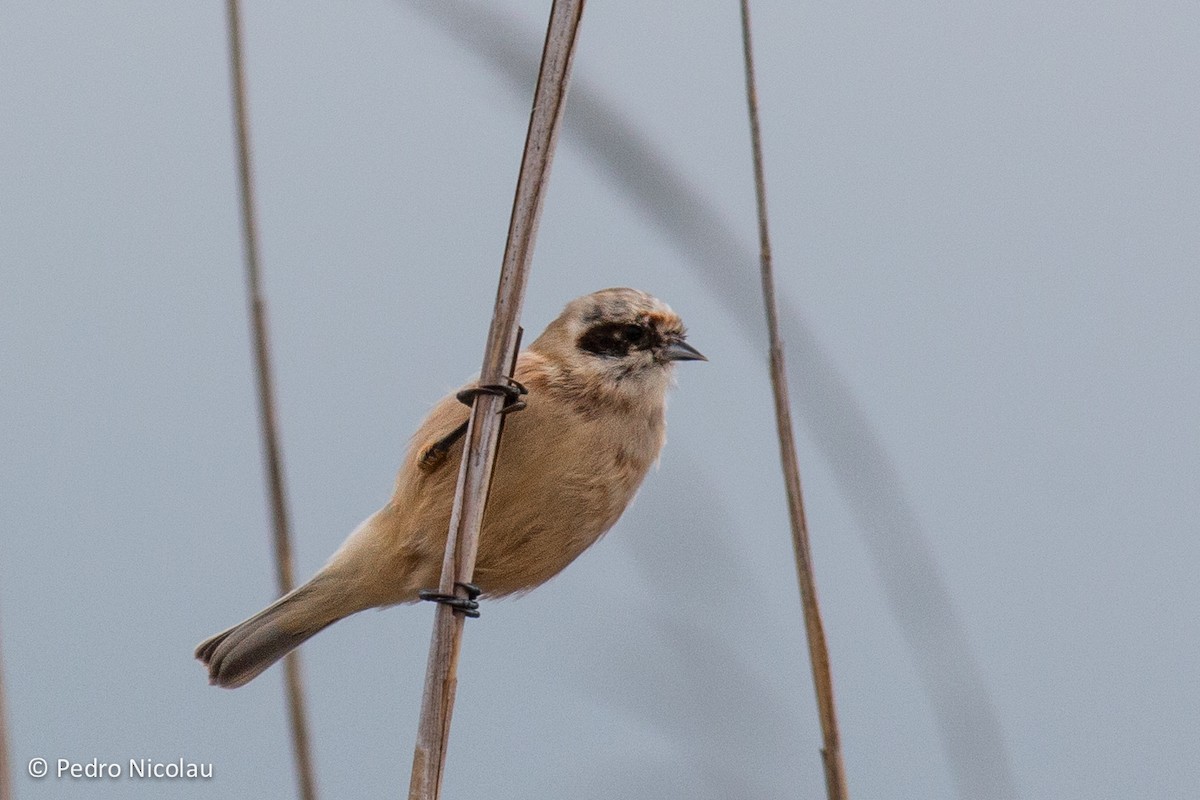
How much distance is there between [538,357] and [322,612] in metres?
0.87

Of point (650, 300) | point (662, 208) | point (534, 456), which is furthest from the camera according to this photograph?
point (650, 300)

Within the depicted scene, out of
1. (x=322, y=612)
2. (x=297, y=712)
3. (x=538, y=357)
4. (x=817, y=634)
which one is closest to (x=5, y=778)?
(x=297, y=712)

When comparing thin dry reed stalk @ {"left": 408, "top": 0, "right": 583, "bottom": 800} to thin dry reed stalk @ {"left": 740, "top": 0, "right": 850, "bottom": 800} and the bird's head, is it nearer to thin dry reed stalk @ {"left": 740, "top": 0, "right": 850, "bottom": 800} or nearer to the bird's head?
thin dry reed stalk @ {"left": 740, "top": 0, "right": 850, "bottom": 800}

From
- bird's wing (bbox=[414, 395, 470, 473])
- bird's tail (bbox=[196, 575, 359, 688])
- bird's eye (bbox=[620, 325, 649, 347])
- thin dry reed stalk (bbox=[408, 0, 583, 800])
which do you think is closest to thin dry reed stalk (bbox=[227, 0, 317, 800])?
thin dry reed stalk (bbox=[408, 0, 583, 800])

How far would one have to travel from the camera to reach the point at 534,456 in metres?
2.68

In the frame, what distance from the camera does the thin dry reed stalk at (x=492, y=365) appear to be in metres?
1.65

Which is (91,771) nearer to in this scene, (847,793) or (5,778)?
(5,778)

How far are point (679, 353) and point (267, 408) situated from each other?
3.94ft

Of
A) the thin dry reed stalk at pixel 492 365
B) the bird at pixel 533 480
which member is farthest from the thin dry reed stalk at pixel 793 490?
the bird at pixel 533 480

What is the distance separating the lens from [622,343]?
2.96 metres

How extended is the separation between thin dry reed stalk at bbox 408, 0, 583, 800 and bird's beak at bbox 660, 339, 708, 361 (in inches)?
47.6

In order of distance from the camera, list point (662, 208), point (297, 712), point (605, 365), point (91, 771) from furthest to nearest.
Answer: point (605, 365) → point (91, 771) → point (297, 712) → point (662, 208)

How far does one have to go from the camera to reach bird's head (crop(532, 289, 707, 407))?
286cm

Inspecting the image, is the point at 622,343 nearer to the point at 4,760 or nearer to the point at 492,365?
the point at 492,365
